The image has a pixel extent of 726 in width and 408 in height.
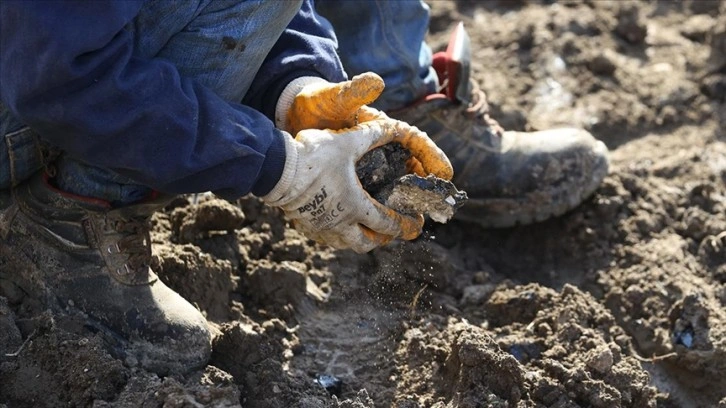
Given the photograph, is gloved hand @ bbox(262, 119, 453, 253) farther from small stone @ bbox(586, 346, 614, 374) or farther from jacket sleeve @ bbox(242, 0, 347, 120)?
small stone @ bbox(586, 346, 614, 374)

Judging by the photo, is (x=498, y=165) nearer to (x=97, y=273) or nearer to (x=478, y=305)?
(x=478, y=305)

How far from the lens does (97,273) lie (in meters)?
2.30

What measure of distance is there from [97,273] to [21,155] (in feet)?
1.04

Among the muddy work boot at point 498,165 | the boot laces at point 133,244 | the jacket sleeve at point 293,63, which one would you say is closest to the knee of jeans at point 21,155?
the boot laces at point 133,244

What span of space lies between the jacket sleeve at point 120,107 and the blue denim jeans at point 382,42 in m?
0.80

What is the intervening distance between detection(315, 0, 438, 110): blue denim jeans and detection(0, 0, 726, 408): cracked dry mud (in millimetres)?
433

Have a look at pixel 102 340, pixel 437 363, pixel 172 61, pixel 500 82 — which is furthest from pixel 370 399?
pixel 500 82

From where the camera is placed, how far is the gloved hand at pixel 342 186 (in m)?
2.14

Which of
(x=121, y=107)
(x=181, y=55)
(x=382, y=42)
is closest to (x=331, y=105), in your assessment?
(x=181, y=55)

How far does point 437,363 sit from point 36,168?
1.05 metres

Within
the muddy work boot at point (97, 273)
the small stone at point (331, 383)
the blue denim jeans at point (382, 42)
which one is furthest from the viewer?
the blue denim jeans at point (382, 42)

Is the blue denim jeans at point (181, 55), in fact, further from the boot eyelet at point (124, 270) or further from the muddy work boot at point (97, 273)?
the boot eyelet at point (124, 270)

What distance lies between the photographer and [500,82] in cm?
386

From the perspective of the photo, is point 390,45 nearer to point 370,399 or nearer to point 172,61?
point 172,61
